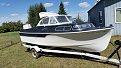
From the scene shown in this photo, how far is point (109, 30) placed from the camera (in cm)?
848

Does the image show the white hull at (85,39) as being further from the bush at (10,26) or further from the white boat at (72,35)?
the bush at (10,26)

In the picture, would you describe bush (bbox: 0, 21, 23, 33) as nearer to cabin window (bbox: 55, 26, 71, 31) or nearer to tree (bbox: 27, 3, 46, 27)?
tree (bbox: 27, 3, 46, 27)

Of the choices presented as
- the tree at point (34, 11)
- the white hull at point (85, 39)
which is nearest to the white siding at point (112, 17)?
the white hull at point (85, 39)

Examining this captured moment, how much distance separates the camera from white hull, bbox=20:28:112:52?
8.62m

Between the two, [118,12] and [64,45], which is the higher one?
[118,12]

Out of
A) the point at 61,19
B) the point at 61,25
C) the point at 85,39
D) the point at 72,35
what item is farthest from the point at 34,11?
the point at 85,39

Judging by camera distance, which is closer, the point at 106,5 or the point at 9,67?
the point at 9,67

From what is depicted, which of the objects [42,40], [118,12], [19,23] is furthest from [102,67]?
[19,23]

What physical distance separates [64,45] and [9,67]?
2.47m

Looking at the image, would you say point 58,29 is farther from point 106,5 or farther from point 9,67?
point 106,5

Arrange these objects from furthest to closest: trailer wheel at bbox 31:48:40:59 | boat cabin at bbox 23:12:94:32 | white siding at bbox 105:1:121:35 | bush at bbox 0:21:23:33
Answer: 1. bush at bbox 0:21:23:33
2. white siding at bbox 105:1:121:35
3. trailer wheel at bbox 31:48:40:59
4. boat cabin at bbox 23:12:94:32

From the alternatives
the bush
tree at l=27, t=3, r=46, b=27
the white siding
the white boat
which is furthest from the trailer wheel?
the bush

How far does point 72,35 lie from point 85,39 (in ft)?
1.80

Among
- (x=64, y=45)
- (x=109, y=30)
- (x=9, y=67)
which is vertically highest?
(x=109, y=30)
